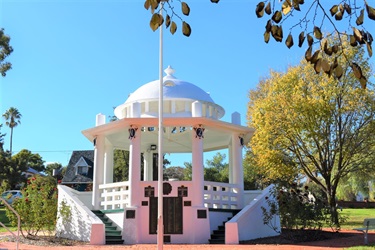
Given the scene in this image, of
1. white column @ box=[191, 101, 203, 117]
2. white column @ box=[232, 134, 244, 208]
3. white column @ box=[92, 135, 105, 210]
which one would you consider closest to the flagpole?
white column @ box=[191, 101, 203, 117]

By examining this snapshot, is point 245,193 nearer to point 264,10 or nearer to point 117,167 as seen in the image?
point 264,10

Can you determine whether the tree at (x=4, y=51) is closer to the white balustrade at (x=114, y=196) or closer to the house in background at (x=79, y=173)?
the white balustrade at (x=114, y=196)

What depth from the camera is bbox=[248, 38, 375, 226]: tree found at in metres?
23.4

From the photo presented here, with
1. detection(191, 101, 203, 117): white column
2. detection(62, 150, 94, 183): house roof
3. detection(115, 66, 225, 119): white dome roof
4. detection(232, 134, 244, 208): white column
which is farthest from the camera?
detection(62, 150, 94, 183): house roof

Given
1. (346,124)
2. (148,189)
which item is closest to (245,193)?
(148,189)

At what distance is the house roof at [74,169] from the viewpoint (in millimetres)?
41378

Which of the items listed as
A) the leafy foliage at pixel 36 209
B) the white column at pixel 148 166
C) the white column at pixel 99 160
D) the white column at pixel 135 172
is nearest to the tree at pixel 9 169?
the white column at pixel 148 166

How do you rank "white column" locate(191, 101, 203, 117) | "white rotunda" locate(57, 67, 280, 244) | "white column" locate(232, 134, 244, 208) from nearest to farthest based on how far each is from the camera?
1. "white rotunda" locate(57, 67, 280, 244)
2. "white column" locate(191, 101, 203, 117)
3. "white column" locate(232, 134, 244, 208)

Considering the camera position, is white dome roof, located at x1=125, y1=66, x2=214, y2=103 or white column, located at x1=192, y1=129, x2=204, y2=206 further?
white dome roof, located at x1=125, y1=66, x2=214, y2=103

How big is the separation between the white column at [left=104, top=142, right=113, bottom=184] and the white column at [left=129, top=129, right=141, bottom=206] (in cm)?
302

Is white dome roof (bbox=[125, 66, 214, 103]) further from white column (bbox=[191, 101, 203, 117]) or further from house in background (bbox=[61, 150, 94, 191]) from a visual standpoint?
house in background (bbox=[61, 150, 94, 191])

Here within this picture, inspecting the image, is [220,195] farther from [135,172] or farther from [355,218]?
[355,218]

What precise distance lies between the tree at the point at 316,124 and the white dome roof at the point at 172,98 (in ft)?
22.3

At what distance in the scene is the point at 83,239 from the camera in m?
15.6
